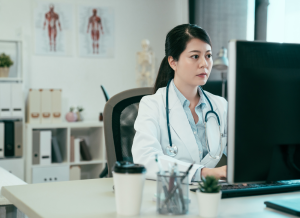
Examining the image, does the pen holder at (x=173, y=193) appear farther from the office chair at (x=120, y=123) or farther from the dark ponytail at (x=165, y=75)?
the dark ponytail at (x=165, y=75)

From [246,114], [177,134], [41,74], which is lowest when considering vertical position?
[177,134]

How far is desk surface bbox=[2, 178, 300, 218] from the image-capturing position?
798 millimetres

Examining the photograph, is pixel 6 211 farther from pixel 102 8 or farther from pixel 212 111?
pixel 102 8

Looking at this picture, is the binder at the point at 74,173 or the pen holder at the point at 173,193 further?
the binder at the point at 74,173

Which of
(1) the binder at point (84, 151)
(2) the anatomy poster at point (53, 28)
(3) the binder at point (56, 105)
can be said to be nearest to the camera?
(3) the binder at point (56, 105)

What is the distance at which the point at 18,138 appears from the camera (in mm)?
3121

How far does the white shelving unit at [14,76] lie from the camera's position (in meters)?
3.07

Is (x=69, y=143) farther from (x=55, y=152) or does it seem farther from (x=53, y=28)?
(x=53, y=28)

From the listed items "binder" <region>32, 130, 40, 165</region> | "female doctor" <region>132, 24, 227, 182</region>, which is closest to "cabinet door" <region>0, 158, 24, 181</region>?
"binder" <region>32, 130, 40, 165</region>

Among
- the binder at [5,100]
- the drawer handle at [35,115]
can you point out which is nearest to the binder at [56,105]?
the drawer handle at [35,115]

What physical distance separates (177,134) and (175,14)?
2939 millimetres

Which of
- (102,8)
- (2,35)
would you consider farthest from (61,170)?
(102,8)

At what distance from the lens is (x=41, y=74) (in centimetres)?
351

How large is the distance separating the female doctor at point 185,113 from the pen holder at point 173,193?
1.56ft
